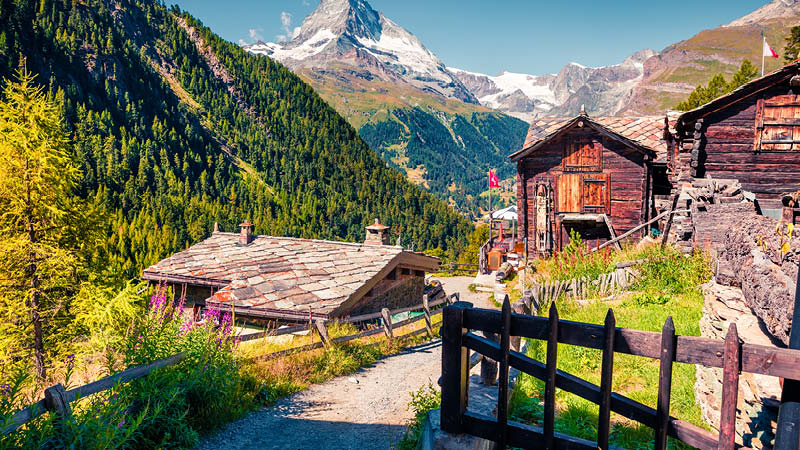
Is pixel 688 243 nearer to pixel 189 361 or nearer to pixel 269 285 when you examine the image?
pixel 189 361

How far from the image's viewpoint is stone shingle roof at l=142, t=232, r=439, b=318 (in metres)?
15.4

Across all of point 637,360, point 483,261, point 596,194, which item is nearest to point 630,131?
point 596,194

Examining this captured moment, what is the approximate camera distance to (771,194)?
53.2ft

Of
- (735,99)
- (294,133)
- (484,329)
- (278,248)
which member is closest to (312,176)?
(294,133)

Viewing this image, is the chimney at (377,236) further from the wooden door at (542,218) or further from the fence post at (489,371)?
the fence post at (489,371)

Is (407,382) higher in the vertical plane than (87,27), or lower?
lower

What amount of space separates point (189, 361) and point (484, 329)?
5.78 m

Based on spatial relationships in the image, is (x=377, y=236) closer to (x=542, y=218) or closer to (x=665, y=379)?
(x=542, y=218)

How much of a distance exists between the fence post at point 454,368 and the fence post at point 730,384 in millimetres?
1710

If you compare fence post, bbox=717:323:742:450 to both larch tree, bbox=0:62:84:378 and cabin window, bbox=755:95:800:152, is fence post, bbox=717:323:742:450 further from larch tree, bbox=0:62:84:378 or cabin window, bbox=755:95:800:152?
cabin window, bbox=755:95:800:152

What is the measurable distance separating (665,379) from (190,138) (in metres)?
125

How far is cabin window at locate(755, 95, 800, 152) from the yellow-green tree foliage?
2081cm

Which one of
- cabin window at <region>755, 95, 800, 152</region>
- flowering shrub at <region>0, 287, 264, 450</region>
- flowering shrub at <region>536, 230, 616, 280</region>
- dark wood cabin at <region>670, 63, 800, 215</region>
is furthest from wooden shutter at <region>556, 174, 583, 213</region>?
flowering shrub at <region>0, 287, 264, 450</region>

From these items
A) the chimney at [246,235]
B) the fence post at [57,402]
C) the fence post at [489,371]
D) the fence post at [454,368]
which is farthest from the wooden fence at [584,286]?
the chimney at [246,235]
